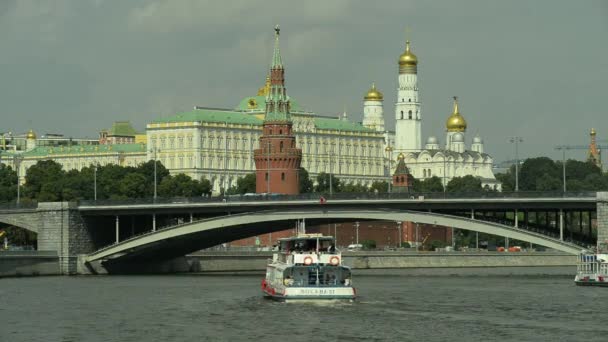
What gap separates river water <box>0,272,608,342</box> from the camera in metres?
82.4

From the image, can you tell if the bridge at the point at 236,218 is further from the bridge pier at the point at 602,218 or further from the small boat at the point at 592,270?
the small boat at the point at 592,270

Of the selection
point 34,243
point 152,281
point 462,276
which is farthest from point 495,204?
point 34,243

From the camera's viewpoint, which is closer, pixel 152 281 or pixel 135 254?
pixel 152 281

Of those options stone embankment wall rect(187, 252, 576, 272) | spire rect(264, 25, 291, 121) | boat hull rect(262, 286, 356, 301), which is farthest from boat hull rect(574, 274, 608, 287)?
spire rect(264, 25, 291, 121)

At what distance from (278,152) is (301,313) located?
10006 centimetres

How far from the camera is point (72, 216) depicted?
13825 centimetres

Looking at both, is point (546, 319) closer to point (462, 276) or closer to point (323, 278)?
point (323, 278)

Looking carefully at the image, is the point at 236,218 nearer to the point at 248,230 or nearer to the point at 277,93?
the point at 248,230

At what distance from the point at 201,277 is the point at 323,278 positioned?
36721 mm

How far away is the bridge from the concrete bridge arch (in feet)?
0.21

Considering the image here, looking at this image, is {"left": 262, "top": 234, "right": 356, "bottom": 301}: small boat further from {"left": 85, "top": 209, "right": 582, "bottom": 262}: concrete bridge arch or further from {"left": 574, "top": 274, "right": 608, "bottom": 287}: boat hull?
{"left": 85, "top": 209, "right": 582, "bottom": 262}: concrete bridge arch

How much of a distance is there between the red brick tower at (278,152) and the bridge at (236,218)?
44467 mm

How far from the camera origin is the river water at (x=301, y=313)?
270 feet

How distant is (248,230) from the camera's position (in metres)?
136
